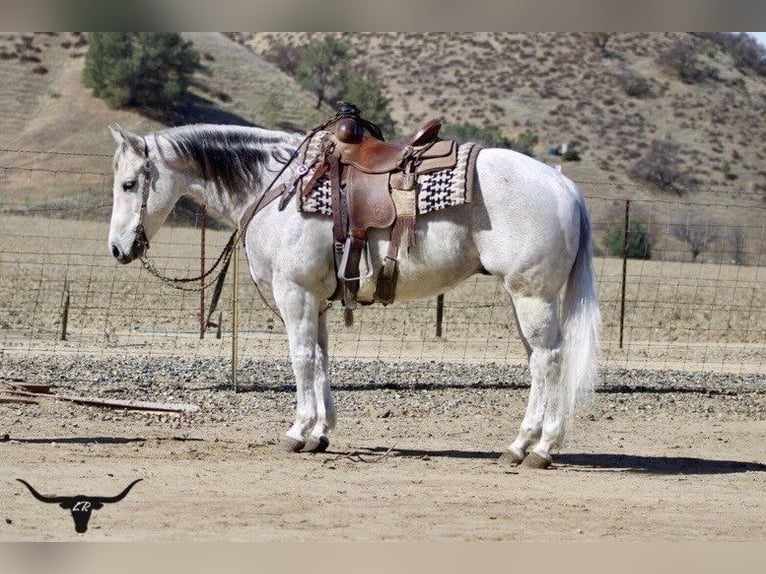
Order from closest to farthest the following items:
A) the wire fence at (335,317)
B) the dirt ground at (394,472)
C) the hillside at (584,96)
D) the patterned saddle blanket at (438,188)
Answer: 1. the dirt ground at (394,472)
2. the patterned saddle blanket at (438,188)
3. the wire fence at (335,317)
4. the hillside at (584,96)

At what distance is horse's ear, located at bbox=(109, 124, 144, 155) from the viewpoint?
891 cm

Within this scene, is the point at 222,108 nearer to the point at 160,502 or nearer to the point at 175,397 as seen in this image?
the point at 175,397

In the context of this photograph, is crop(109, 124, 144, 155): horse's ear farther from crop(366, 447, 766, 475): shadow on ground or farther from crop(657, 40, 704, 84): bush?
crop(657, 40, 704, 84): bush

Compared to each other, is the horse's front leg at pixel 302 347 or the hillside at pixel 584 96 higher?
the horse's front leg at pixel 302 347

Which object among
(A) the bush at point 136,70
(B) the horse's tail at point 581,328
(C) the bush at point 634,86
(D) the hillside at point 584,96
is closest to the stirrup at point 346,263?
(B) the horse's tail at point 581,328

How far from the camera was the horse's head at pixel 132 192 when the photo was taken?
896 centimetres

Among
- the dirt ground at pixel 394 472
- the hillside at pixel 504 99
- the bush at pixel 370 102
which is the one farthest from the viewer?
the bush at pixel 370 102

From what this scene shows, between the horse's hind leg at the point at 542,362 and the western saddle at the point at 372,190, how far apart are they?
965mm

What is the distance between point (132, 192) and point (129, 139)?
39cm

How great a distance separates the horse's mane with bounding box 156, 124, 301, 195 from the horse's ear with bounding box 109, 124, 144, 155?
0.67 ft

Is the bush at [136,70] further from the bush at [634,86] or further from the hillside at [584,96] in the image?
the bush at [634,86]

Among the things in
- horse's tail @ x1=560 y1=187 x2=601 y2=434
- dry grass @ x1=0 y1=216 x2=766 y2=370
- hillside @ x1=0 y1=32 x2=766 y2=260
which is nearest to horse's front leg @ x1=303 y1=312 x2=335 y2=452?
horse's tail @ x1=560 y1=187 x2=601 y2=434

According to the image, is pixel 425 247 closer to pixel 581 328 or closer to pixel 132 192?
pixel 581 328

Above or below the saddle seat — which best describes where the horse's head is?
below
